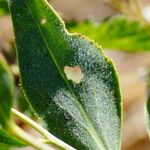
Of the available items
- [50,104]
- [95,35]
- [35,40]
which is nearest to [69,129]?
[50,104]

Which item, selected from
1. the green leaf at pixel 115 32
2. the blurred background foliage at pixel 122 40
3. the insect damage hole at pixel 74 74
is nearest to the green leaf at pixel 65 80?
the insect damage hole at pixel 74 74

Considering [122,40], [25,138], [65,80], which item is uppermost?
[122,40]

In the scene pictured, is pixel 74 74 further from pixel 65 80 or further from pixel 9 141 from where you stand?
pixel 9 141

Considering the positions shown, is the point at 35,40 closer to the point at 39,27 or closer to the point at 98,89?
the point at 39,27

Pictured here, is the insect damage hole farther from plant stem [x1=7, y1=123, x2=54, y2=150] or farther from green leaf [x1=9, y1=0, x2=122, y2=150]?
plant stem [x1=7, y1=123, x2=54, y2=150]

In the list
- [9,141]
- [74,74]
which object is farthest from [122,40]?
[9,141]

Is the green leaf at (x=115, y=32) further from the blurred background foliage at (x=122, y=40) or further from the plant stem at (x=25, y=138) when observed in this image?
the plant stem at (x=25, y=138)
